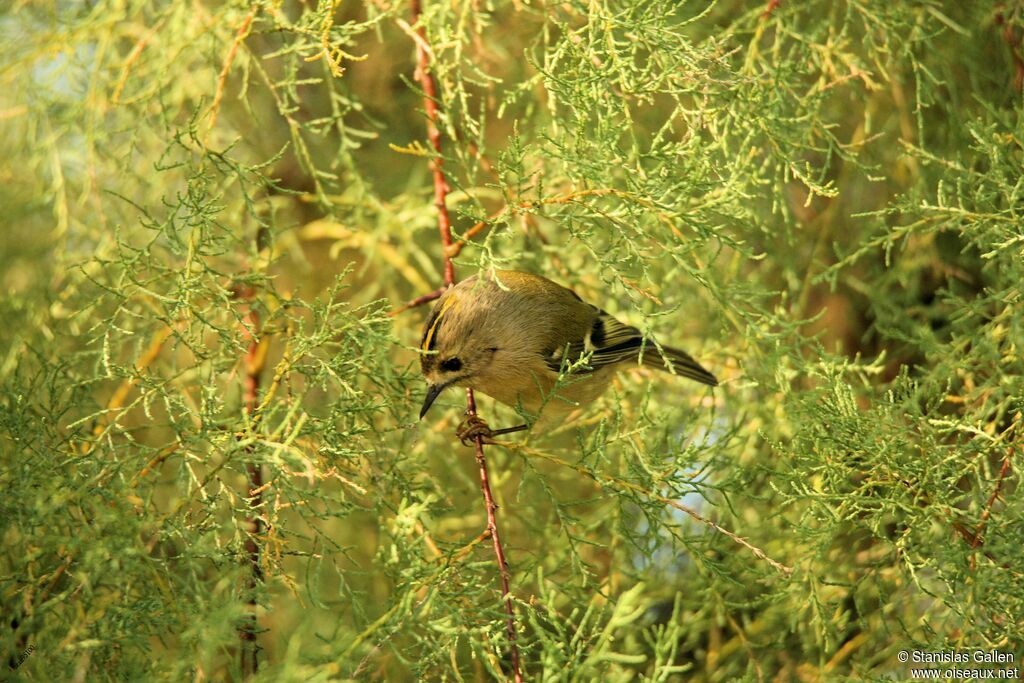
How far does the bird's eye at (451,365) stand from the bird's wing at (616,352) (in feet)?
0.90

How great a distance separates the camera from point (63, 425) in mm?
2316

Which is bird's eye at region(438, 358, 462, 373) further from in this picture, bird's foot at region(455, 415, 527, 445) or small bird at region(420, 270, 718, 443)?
bird's foot at region(455, 415, 527, 445)

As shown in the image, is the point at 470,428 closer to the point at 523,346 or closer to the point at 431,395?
the point at 431,395

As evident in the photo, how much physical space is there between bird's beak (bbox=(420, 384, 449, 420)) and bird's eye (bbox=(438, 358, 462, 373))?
0.05 meters

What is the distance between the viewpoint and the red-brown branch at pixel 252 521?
1.46 meters

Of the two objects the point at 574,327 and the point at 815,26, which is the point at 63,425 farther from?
the point at 815,26

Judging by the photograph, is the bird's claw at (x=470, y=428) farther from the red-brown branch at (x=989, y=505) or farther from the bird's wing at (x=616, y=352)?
the red-brown branch at (x=989, y=505)

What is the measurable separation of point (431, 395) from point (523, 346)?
41cm

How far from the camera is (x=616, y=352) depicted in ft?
8.13

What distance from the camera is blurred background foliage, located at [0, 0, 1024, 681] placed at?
1.48 meters

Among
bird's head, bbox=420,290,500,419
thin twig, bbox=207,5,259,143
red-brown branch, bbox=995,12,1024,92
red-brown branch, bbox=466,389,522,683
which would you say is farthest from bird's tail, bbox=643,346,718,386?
thin twig, bbox=207,5,259,143

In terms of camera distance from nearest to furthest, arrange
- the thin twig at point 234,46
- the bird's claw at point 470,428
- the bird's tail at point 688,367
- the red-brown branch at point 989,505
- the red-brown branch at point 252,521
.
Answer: the red-brown branch at point 252,521
the red-brown branch at point 989,505
the thin twig at point 234,46
the bird's claw at point 470,428
the bird's tail at point 688,367

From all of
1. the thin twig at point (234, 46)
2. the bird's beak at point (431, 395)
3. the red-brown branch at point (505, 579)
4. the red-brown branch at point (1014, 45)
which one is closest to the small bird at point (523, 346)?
the bird's beak at point (431, 395)

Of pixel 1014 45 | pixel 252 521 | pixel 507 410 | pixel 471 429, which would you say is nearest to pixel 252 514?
pixel 252 521
